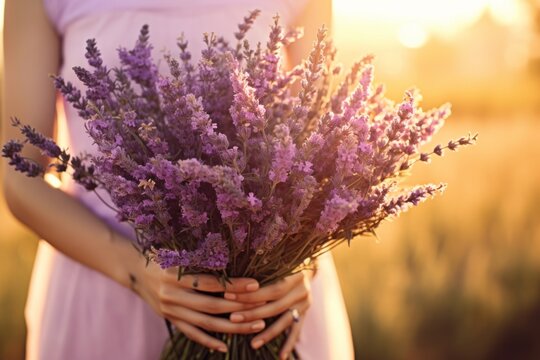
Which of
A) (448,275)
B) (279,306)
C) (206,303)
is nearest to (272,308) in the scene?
(279,306)

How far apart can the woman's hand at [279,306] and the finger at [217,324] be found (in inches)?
0.4

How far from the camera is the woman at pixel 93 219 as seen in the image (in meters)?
1.56

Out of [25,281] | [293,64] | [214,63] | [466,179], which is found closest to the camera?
[214,63]

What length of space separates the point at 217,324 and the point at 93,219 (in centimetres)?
39

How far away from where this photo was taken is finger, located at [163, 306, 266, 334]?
4.56 ft

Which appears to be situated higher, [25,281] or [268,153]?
[25,281]

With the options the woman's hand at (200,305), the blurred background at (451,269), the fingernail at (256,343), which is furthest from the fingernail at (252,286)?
the blurred background at (451,269)

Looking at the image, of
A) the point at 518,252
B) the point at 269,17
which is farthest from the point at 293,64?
the point at 518,252

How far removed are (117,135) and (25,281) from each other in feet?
10.2

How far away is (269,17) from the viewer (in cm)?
177

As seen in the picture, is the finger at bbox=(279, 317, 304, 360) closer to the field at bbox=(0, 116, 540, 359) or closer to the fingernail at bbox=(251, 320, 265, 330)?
the fingernail at bbox=(251, 320, 265, 330)

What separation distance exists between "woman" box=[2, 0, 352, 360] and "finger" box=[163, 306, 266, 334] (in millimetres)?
69

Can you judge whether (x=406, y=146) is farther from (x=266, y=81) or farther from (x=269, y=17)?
(x=269, y=17)

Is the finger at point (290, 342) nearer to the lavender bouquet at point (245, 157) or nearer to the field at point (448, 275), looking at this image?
the lavender bouquet at point (245, 157)
